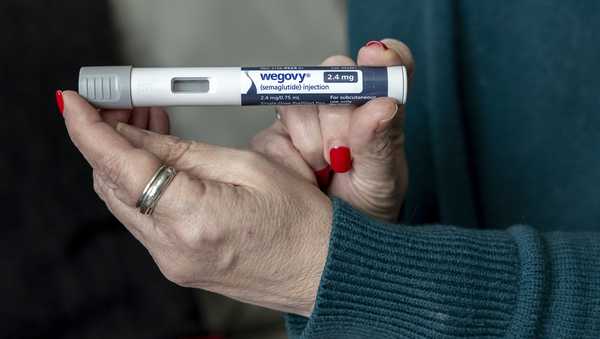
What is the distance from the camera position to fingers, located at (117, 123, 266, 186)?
0.60 m

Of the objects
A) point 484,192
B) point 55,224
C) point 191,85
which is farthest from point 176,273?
point 484,192

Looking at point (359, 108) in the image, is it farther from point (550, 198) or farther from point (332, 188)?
point (550, 198)

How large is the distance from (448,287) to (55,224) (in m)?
0.62

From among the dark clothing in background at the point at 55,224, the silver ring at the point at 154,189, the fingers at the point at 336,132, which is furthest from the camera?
the dark clothing in background at the point at 55,224

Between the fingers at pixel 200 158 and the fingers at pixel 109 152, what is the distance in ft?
0.09

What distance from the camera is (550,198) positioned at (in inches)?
34.4

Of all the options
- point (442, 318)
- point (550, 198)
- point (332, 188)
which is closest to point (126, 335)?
point (332, 188)

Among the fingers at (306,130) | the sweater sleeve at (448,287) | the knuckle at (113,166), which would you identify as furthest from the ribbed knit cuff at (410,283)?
the knuckle at (113,166)

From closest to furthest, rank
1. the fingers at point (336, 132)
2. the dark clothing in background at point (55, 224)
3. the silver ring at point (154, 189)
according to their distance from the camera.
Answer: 1. the silver ring at point (154, 189)
2. the fingers at point (336, 132)
3. the dark clothing in background at point (55, 224)

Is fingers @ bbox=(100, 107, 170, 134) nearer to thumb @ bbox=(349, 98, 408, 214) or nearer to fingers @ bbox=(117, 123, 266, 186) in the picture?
fingers @ bbox=(117, 123, 266, 186)

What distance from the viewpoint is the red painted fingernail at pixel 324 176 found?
73 cm

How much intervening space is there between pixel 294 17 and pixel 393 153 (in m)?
0.64

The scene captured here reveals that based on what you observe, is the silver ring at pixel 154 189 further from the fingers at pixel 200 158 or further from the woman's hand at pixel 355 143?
the woman's hand at pixel 355 143

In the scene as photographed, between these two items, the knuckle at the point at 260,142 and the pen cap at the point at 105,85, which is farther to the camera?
the knuckle at the point at 260,142
